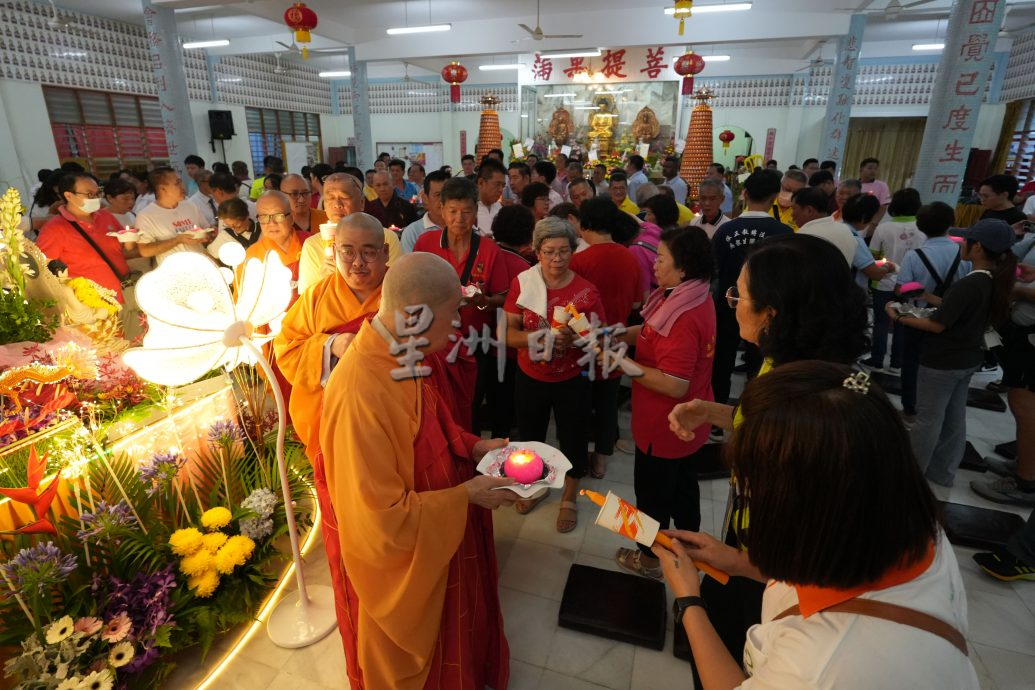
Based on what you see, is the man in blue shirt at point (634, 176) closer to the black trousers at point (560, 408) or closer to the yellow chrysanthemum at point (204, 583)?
the black trousers at point (560, 408)

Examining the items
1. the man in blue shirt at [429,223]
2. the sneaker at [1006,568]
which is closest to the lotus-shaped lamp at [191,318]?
the man in blue shirt at [429,223]

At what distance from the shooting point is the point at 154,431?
2424mm

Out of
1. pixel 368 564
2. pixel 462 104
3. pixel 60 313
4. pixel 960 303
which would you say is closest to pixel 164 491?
pixel 60 313

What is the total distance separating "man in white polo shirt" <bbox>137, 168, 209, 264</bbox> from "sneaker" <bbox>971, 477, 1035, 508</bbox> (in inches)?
213

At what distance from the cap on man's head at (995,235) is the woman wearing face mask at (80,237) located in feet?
16.6

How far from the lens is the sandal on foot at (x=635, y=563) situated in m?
2.61

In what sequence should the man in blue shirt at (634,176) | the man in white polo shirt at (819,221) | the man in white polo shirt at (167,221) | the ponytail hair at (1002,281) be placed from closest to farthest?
the ponytail hair at (1002,281) → the man in white polo shirt at (819,221) → the man in white polo shirt at (167,221) → the man in blue shirt at (634,176)

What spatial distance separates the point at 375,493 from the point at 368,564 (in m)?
0.26

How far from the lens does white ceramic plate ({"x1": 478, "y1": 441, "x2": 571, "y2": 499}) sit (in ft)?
5.26

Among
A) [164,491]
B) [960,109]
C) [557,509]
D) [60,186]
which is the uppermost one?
[960,109]

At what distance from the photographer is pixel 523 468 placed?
1.67 metres

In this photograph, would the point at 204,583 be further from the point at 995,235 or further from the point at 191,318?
the point at 995,235

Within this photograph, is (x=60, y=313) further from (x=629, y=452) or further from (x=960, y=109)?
(x=960, y=109)

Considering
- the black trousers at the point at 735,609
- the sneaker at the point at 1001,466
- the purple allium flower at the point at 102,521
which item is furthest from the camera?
the sneaker at the point at 1001,466
